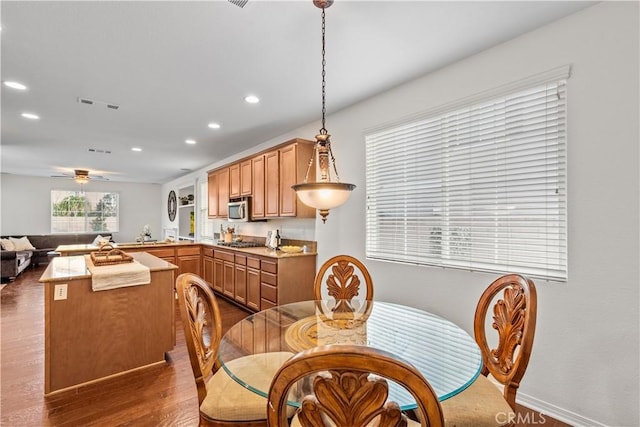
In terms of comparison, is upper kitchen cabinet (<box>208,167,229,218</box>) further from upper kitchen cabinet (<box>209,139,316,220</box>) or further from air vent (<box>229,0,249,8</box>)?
air vent (<box>229,0,249,8</box>)

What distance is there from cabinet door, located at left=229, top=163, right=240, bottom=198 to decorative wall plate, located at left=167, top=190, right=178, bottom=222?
15.1ft

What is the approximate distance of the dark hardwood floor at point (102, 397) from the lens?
1.95m

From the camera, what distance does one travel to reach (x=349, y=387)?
2.31 ft

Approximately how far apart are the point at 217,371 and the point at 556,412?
2124 millimetres

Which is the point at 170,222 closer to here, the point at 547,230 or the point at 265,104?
the point at 265,104

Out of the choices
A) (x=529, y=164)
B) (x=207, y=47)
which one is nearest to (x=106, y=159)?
(x=207, y=47)

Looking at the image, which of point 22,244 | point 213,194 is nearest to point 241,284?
point 213,194

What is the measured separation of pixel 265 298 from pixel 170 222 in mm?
7245

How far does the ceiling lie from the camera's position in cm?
187

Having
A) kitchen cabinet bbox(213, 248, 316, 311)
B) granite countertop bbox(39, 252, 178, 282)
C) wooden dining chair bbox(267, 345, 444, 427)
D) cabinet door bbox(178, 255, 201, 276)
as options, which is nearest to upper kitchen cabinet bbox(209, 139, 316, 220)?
kitchen cabinet bbox(213, 248, 316, 311)

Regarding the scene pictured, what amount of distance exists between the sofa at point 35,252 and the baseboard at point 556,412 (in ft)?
27.7

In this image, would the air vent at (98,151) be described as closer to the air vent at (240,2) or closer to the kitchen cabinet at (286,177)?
the kitchen cabinet at (286,177)

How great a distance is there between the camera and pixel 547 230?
2029mm

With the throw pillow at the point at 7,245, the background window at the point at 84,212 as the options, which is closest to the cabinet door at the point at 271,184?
the throw pillow at the point at 7,245
